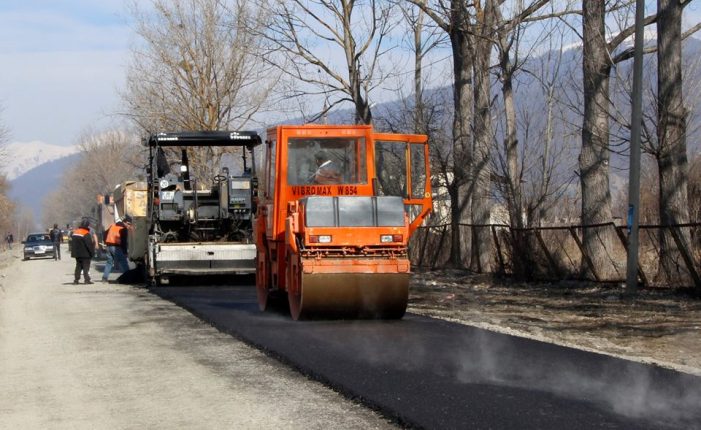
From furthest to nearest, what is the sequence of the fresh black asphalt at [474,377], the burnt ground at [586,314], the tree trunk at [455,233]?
the tree trunk at [455,233], the burnt ground at [586,314], the fresh black asphalt at [474,377]

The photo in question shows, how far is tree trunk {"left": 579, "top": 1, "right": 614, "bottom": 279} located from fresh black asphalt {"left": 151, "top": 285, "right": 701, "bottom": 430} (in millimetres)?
8259

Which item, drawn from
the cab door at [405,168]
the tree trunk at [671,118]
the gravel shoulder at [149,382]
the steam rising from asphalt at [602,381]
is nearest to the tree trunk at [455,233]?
the tree trunk at [671,118]

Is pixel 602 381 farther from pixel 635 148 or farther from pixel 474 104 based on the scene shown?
pixel 474 104

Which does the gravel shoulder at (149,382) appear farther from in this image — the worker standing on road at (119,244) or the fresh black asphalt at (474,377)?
the worker standing on road at (119,244)

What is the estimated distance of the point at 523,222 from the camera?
2650 centimetres

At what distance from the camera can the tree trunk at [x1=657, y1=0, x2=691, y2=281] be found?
19922 millimetres

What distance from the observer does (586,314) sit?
54.8 feet

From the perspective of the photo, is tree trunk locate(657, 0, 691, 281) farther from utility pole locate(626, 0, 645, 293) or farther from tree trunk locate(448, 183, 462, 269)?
tree trunk locate(448, 183, 462, 269)

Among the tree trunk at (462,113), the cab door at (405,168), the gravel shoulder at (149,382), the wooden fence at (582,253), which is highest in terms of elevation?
the tree trunk at (462,113)

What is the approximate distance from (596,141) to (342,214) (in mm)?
10106

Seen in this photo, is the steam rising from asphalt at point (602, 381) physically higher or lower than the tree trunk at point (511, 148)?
lower

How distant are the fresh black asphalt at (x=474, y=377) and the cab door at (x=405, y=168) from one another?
1.88m

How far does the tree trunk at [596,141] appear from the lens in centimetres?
2202

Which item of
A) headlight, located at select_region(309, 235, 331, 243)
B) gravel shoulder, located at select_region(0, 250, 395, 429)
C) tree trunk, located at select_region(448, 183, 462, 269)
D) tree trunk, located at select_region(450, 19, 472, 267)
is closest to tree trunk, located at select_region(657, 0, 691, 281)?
headlight, located at select_region(309, 235, 331, 243)
